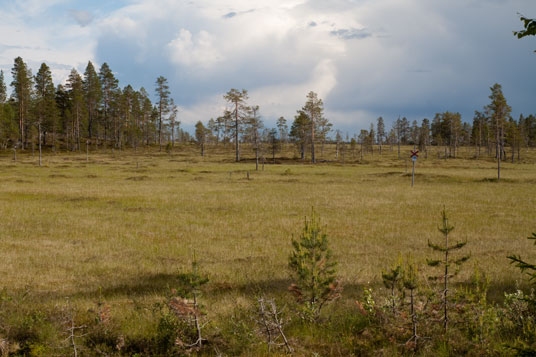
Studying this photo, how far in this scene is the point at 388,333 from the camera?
19.5 feet

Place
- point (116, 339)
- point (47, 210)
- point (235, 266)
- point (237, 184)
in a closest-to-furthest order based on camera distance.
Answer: point (116, 339) < point (235, 266) < point (47, 210) < point (237, 184)

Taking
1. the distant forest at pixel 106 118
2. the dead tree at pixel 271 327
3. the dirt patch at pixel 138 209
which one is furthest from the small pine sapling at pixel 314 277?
the distant forest at pixel 106 118

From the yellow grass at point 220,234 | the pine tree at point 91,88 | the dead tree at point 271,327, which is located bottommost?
the yellow grass at point 220,234

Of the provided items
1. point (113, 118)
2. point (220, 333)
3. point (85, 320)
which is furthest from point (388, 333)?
point (113, 118)

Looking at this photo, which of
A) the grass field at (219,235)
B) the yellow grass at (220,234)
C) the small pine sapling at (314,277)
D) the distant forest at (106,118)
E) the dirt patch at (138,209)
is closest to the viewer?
the small pine sapling at (314,277)

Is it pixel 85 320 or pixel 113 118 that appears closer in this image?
pixel 85 320

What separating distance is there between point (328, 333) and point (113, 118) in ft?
338

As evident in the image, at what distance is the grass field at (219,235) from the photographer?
31.3ft

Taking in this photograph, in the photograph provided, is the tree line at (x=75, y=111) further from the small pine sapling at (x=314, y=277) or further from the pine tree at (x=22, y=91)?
the small pine sapling at (x=314, y=277)

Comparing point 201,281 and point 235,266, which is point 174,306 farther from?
point 235,266

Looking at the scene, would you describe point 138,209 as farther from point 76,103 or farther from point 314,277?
point 76,103

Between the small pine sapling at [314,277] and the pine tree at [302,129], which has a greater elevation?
the pine tree at [302,129]

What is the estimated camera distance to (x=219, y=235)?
15805mm

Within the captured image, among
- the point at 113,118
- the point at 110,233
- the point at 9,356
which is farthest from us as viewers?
the point at 113,118
